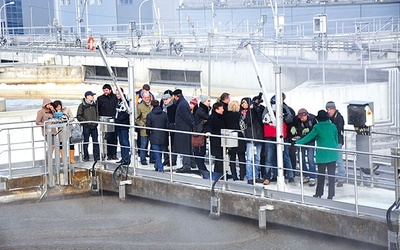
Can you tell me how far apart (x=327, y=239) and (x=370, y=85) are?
38.9 feet

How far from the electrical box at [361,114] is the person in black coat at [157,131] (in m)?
3.31

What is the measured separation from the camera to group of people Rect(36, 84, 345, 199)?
1292 centimetres

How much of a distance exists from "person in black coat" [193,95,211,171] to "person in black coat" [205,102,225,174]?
26cm

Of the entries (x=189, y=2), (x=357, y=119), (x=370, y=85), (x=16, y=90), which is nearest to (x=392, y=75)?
(x=370, y=85)

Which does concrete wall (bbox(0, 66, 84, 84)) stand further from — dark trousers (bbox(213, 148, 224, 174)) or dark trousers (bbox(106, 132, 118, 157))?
dark trousers (bbox(213, 148, 224, 174))

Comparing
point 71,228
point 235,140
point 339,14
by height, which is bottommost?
point 71,228

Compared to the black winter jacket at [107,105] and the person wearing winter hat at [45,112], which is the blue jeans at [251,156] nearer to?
the black winter jacket at [107,105]

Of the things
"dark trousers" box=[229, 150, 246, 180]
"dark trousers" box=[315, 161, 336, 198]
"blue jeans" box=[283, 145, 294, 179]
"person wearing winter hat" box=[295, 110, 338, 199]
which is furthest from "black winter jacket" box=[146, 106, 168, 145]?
Answer: "dark trousers" box=[315, 161, 336, 198]

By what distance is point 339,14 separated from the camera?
54.4 meters

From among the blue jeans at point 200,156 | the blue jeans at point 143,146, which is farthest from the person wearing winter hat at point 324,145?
the blue jeans at point 143,146

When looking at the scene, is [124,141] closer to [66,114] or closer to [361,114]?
[66,114]

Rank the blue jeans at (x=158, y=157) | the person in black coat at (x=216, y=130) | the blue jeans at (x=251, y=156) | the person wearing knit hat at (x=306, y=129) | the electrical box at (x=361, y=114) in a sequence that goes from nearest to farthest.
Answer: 1. the electrical box at (x=361, y=114)
2. the person wearing knit hat at (x=306, y=129)
3. the blue jeans at (x=251, y=156)
4. the person in black coat at (x=216, y=130)
5. the blue jeans at (x=158, y=157)

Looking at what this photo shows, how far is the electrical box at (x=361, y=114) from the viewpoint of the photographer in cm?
1342

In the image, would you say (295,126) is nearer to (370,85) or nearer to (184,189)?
(184,189)
